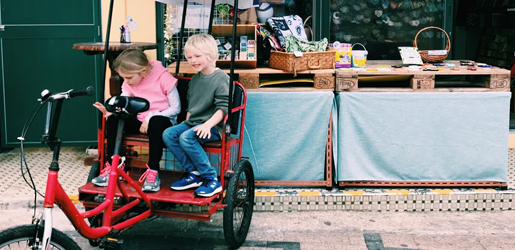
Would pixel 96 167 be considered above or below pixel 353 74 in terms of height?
below

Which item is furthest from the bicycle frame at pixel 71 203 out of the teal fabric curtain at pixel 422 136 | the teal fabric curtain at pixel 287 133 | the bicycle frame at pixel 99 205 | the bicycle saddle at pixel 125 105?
the teal fabric curtain at pixel 422 136

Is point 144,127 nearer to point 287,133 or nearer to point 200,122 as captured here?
point 200,122

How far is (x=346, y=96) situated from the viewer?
535 cm

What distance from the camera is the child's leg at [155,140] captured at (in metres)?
4.40

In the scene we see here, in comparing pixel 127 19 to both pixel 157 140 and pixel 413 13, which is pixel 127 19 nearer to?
pixel 157 140

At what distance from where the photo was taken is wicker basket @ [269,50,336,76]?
534cm

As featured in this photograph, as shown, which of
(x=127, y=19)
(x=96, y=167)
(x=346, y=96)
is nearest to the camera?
(x=96, y=167)

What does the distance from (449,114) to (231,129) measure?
2.02 meters

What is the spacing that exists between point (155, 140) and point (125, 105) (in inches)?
26.2

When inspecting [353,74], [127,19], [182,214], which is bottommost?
[182,214]

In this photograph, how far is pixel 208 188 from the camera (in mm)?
4270

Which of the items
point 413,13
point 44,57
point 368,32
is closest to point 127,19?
point 44,57

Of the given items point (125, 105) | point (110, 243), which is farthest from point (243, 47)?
point (110, 243)

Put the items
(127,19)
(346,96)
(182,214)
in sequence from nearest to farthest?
(182,214)
(346,96)
(127,19)
